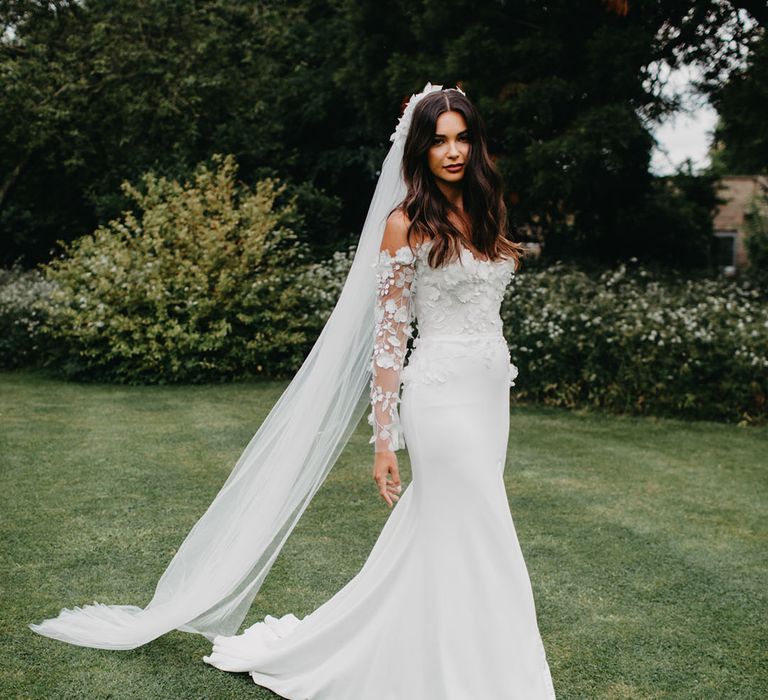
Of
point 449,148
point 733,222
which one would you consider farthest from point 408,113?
point 733,222

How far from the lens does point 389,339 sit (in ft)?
10.3

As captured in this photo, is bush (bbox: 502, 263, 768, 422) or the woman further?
bush (bbox: 502, 263, 768, 422)

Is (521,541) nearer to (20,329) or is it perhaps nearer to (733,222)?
(20,329)

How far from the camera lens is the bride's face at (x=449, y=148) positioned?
10.3ft

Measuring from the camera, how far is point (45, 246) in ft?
73.2

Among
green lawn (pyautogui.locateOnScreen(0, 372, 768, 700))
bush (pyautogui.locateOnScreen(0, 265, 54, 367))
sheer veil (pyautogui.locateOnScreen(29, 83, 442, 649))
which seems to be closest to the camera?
sheer veil (pyautogui.locateOnScreen(29, 83, 442, 649))

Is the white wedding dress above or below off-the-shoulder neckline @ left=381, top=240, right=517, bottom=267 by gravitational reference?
below

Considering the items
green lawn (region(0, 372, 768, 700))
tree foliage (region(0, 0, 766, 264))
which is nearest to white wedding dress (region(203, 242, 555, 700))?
green lawn (region(0, 372, 768, 700))

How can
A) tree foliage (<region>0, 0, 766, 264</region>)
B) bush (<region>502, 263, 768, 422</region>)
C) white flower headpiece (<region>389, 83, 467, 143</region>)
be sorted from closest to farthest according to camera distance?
white flower headpiece (<region>389, 83, 467, 143</region>) → bush (<region>502, 263, 768, 422</region>) → tree foliage (<region>0, 0, 766, 264</region>)

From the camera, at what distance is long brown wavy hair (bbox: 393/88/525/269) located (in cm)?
313

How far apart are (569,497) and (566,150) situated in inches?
202

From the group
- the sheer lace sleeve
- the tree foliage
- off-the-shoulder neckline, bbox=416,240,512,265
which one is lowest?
the sheer lace sleeve

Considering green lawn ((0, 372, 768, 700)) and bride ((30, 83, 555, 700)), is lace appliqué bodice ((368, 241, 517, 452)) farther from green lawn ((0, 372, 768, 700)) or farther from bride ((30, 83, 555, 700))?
green lawn ((0, 372, 768, 700))

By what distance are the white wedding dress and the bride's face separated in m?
0.29
